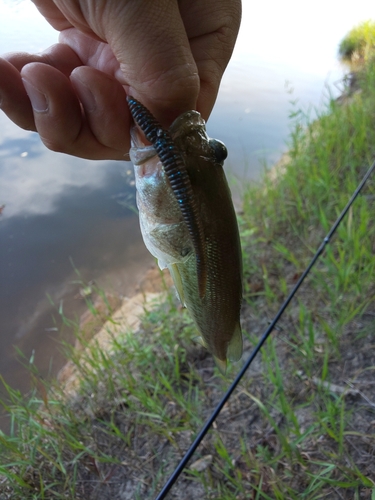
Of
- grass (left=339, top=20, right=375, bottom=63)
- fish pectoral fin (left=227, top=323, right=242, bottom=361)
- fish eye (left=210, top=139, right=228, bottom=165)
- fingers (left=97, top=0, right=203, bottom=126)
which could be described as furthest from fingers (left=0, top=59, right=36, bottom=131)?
grass (left=339, top=20, right=375, bottom=63)

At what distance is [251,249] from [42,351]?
2.11m

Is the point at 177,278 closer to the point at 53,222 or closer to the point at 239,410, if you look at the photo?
the point at 239,410

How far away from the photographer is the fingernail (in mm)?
1298

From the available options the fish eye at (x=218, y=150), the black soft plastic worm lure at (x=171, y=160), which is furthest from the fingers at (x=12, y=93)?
the fish eye at (x=218, y=150)

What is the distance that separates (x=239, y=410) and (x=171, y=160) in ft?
5.79

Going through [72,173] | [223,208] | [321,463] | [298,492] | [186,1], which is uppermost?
[186,1]

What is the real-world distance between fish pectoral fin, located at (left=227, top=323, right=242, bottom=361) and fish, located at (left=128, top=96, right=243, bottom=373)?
0.05m

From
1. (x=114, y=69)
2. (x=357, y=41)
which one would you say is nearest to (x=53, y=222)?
(x=114, y=69)

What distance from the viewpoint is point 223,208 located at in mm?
1176

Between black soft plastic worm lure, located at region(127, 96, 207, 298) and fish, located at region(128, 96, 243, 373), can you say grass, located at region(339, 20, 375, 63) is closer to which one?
fish, located at region(128, 96, 243, 373)

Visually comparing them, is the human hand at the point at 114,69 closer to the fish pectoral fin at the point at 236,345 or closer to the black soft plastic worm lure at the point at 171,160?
the black soft plastic worm lure at the point at 171,160

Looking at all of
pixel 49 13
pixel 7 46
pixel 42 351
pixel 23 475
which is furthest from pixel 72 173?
pixel 23 475

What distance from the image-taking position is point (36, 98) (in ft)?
4.33

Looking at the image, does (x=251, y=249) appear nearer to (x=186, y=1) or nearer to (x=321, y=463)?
(x=321, y=463)
